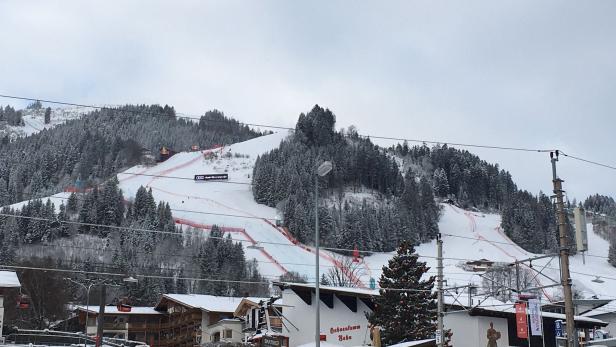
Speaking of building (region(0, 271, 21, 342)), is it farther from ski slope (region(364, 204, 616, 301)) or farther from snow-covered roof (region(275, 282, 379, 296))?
ski slope (region(364, 204, 616, 301))

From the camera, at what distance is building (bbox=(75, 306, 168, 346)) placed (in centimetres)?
7525

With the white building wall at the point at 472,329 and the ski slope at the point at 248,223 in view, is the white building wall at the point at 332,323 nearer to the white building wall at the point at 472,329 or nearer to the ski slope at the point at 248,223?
the white building wall at the point at 472,329

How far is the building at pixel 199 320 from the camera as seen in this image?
199 feet

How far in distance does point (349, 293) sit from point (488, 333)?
938cm

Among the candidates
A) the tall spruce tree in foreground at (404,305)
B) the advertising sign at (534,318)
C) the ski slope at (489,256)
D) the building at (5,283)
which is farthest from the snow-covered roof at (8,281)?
the ski slope at (489,256)

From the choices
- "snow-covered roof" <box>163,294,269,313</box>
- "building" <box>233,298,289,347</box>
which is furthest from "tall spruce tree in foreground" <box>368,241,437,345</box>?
"snow-covered roof" <box>163,294,269,313</box>

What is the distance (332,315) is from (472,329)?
9.88 meters

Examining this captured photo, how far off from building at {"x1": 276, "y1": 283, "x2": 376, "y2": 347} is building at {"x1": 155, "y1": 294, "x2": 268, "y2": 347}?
11636 millimetres

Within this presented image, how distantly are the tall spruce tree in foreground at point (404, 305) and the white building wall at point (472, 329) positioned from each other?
148 cm

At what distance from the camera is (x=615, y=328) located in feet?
191

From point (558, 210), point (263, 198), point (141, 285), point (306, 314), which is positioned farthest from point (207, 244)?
point (558, 210)

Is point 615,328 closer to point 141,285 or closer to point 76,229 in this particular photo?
point 141,285

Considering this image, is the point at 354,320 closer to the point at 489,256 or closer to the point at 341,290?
the point at 341,290

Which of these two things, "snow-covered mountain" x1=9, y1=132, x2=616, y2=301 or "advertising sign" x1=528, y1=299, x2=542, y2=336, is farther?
"snow-covered mountain" x1=9, y1=132, x2=616, y2=301
